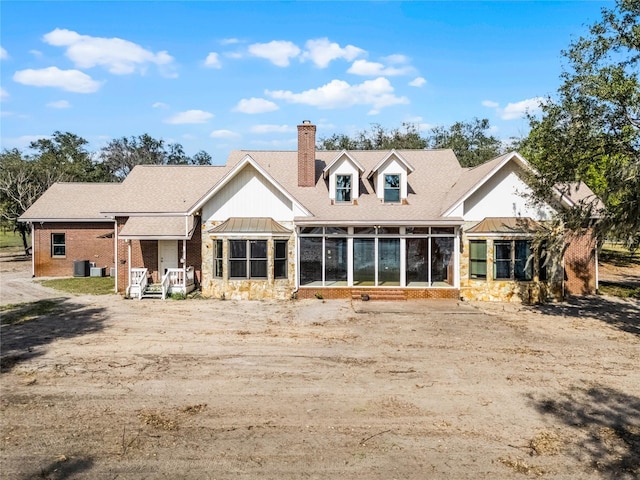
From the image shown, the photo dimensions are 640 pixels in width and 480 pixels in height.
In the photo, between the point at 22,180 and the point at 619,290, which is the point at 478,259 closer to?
the point at 619,290

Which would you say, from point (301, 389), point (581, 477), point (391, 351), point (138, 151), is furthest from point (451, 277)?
point (138, 151)

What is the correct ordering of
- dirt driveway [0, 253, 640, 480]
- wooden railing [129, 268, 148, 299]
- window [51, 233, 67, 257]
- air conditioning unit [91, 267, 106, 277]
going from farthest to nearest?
window [51, 233, 67, 257]
air conditioning unit [91, 267, 106, 277]
wooden railing [129, 268, 148, 299]
dirt driveway [0, 253, 640, 480]

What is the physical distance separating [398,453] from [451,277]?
1431 centimetres

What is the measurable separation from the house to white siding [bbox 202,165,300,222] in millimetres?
46

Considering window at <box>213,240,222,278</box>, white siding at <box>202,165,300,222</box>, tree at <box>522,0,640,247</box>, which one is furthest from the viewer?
white siding at <box>202,165,300,222</box>

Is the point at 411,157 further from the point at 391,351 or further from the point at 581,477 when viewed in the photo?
the point at 581,477

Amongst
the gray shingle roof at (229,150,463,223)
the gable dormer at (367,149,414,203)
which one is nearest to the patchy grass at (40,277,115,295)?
the gray shingle roof at (229,150,463,223)

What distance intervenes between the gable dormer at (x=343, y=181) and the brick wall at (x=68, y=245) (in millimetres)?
15028

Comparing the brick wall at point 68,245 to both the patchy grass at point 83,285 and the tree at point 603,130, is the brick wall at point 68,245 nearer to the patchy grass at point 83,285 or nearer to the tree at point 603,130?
the patchy grass at point 83,285

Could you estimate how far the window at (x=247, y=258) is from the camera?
19.7 metres

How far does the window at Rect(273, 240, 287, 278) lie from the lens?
1977cm

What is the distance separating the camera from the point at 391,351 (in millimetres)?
11820

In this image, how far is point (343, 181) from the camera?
21453 mm

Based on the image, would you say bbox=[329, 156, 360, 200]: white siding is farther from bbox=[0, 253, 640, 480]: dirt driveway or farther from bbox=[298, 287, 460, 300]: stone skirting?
bbox=[0, 253, 640, 480]: dirt driveway
